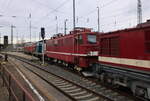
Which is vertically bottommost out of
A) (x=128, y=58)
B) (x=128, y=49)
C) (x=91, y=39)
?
(x=128, y=58)

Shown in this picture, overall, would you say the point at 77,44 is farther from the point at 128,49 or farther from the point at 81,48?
the point at 128,49

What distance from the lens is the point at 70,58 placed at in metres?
19.3

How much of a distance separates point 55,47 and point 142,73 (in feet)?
57.3

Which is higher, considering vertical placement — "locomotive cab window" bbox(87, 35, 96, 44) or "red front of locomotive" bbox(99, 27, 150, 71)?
"locomotive cab window" bbox(87, 35, 96, 44)

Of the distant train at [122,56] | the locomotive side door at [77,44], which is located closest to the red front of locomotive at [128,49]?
the distant train at [122,56]

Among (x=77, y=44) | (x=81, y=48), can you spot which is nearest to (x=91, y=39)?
(x=81, y=48)

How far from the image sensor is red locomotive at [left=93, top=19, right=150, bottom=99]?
8.67 m

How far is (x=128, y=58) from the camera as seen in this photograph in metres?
9.86

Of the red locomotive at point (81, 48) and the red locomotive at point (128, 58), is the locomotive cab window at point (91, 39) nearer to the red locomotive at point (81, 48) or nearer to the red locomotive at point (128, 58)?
the red locomotive at point (81, 48)

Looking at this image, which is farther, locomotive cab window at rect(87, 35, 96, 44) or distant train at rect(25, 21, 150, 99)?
locomotive cab window at rect(87, 35, 96, 44)

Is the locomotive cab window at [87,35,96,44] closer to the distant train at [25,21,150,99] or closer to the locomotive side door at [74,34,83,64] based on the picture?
the distant train at [25,21,150,99]

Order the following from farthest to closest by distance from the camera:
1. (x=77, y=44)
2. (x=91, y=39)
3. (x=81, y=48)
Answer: (x=77, y=44), (x=91, y=39), (x=81, y=48)

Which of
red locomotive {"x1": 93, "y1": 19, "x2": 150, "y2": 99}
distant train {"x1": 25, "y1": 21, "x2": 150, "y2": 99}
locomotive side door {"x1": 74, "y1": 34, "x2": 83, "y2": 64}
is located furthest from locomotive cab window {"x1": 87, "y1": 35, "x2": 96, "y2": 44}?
red locomotive {"x1": 93, "y1": 19, "x2": 150, "y2": 99}

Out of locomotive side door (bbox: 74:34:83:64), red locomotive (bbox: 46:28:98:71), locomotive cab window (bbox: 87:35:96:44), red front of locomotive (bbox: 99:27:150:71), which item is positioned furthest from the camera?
locomotive side door (bbox: 74:34:83:64)
